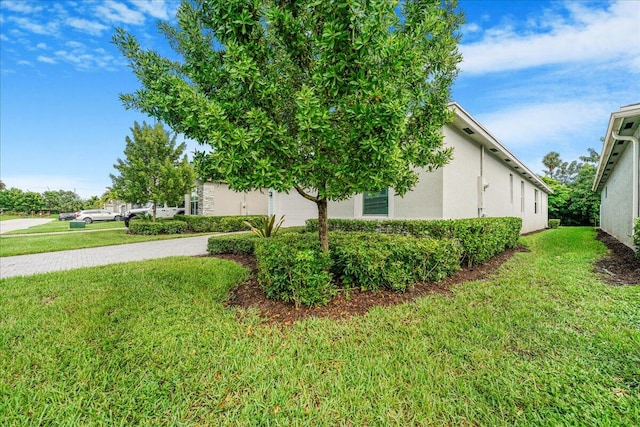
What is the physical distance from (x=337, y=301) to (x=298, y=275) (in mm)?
809

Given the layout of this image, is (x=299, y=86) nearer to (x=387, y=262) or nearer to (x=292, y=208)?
(x=387, y=262)

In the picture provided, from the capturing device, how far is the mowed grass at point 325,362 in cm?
212

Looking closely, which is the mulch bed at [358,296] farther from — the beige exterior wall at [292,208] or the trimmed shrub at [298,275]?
the beige exterior wall at [292,208]

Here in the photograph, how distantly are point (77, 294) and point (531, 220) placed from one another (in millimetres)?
22343

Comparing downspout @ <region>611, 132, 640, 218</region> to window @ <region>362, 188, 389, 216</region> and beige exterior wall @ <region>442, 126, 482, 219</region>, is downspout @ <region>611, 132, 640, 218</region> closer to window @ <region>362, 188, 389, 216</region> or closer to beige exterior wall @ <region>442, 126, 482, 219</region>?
beige exterior wall @ <region>442, 126, 482, 219</region>

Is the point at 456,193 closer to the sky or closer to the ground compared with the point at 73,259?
closer to the sky

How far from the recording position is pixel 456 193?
8.27 meters

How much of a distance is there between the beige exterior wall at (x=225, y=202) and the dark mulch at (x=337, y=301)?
14.3 metres

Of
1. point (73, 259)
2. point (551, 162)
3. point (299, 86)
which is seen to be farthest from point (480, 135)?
point (551, 162)

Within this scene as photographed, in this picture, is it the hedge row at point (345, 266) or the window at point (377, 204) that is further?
the window at point (377, 204)

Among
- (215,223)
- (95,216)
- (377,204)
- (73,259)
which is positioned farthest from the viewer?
(95,216)

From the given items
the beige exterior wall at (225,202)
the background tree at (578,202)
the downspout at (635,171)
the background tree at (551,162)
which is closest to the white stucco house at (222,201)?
the beige exterior wall at (225,202)

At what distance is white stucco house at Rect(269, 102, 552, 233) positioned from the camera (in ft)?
25.6

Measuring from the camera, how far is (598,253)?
Answer: 8.23 metres
